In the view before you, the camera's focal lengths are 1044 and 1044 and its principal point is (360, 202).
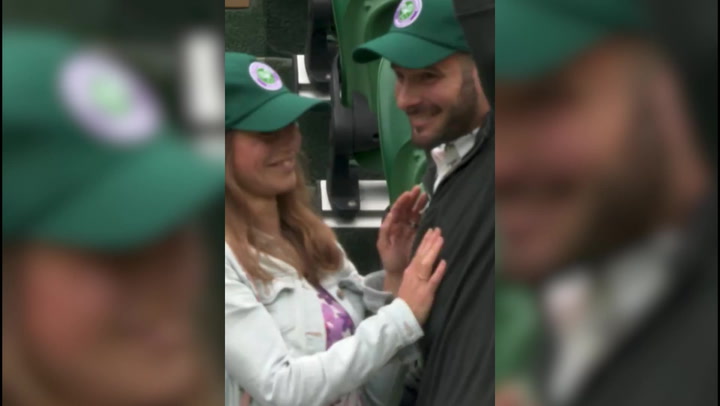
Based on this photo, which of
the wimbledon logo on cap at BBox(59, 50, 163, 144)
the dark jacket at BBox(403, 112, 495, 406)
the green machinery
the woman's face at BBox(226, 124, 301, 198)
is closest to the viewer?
the wimbledon logo on cap at BBox(59, 50, 163, 144)

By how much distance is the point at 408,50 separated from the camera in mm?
1011

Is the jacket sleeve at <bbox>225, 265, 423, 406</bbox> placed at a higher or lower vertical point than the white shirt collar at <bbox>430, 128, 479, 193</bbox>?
lower

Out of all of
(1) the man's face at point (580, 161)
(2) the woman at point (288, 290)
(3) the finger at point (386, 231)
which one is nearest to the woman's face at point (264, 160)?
(2) the woman at point (288, 290)

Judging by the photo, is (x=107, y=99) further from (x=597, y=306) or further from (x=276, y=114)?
(x=276, y=114)

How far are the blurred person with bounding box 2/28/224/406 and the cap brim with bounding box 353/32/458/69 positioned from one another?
545 millimetres

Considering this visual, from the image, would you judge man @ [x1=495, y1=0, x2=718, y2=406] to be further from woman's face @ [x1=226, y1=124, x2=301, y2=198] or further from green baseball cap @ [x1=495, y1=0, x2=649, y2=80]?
woman's face @ [x1=226, y1=124, x2=301, y2=198]

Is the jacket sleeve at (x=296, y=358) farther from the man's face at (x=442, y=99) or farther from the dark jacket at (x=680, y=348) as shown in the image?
the dark jacket at (x=680, y=348)

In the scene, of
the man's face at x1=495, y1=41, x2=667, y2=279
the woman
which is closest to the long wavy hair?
the woman

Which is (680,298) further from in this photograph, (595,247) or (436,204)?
(436,204)

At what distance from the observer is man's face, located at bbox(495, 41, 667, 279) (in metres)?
0.58

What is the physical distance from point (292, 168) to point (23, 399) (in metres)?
0.59

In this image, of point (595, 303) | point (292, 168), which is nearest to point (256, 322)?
point (292, 168)

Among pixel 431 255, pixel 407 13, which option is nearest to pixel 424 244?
pixel 431 255

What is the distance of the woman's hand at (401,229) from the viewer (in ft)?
3.51
